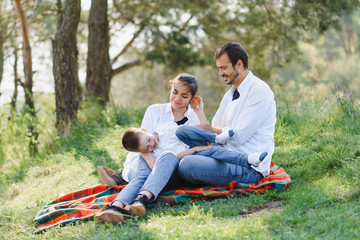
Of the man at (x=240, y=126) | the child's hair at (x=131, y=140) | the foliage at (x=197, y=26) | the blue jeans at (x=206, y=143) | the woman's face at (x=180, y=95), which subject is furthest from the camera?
the foliage at (x=197, y=26)

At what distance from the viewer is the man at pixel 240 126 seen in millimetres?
3832

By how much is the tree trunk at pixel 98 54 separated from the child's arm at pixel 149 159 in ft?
16.3

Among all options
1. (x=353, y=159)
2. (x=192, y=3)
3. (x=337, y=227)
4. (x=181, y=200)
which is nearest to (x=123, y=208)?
(x=181, y=200)

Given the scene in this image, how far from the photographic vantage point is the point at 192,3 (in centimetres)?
1120

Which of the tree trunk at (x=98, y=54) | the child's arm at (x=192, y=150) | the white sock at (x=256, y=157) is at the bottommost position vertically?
the white sock at (x=256, y=157)

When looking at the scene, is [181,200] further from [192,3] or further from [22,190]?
[192,3]

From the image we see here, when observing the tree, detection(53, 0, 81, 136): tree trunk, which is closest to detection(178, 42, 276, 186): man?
detection(53, 0, 81, 136): tree trunk

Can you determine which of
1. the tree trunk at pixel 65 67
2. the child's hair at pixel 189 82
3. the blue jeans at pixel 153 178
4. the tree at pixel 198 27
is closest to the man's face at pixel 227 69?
the child's hair at pixel 189 82

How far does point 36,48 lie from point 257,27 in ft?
22.0

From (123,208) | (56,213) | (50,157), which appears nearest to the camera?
(123,208)

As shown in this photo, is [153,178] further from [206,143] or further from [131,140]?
[206,143]

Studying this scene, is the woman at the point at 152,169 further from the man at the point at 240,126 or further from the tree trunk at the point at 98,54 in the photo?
the tree trunk at the point at 98,54

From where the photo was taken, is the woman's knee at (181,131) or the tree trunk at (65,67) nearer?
the woman's knee at (181,131)

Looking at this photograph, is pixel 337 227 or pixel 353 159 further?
pixel 353 159
